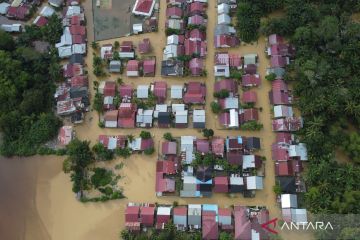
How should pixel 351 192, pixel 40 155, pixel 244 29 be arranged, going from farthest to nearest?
pixel 244 29
pixel 40 155
pixel 351 192

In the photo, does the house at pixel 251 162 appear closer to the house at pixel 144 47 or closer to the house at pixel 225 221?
the house at pixel 225 221

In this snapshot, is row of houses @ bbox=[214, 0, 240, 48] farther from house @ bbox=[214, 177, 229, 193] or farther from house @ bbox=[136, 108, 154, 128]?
house @ bbox=[214, 177, 229, 193]

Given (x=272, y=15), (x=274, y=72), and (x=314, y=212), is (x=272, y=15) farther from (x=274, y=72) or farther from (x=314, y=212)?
(x=314, y=212)

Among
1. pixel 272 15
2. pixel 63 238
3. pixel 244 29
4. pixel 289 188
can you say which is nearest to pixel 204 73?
pixel 244 29

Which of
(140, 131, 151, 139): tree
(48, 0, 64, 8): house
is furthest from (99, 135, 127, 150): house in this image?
(48, 0, 64, 8): house

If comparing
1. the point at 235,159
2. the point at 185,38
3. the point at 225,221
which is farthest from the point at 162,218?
the point at 185,38

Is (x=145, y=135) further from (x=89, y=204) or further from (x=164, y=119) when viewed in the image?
(x=89, y=204)

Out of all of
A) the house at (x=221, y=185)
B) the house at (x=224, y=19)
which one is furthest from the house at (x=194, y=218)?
the house at (x=224, y=19)
